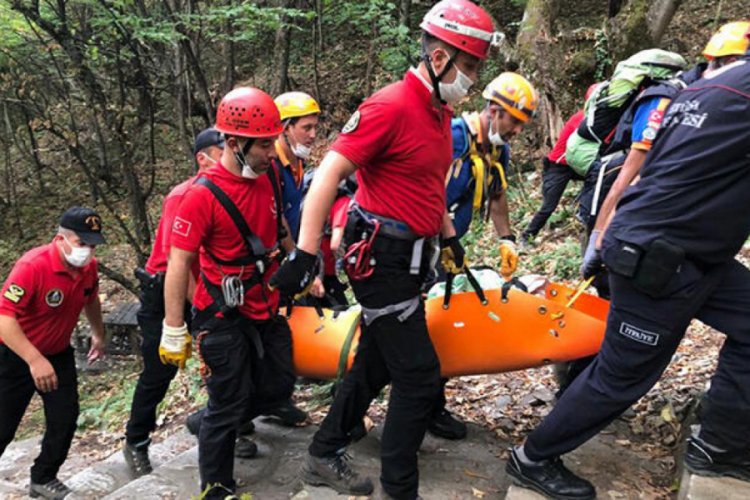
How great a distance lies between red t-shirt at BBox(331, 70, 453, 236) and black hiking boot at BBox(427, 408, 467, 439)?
5.22ft

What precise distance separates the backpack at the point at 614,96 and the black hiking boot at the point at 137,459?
4581 millimetres

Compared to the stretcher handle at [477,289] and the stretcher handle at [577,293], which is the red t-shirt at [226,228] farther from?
the stretcher handle at [577,293]

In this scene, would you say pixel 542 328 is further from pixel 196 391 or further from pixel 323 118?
pixel 323 118

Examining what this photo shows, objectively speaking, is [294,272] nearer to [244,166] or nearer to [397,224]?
[397,224]

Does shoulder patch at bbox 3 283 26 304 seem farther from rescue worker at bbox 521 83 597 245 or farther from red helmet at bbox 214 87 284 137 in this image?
rescue worker at bbox 521 83 597 245

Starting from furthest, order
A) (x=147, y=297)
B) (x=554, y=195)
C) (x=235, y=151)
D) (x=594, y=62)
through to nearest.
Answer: (x=594, y=62) → (x=554, y=195) → (x=147, y=297) → (x=235, y=151)

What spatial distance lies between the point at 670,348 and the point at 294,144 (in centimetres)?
336

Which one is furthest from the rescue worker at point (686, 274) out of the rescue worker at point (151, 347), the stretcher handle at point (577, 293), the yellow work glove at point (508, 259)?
the rescue worker at point (151, 347)

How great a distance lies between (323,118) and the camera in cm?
1647

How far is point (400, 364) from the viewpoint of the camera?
10.6ft

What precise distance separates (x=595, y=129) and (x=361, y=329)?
2.71 m

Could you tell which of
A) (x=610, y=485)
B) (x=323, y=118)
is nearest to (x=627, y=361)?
(x=610, y=485)

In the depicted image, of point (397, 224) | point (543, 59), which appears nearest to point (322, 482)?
point (397, 224)

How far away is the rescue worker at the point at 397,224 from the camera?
2906 mm
